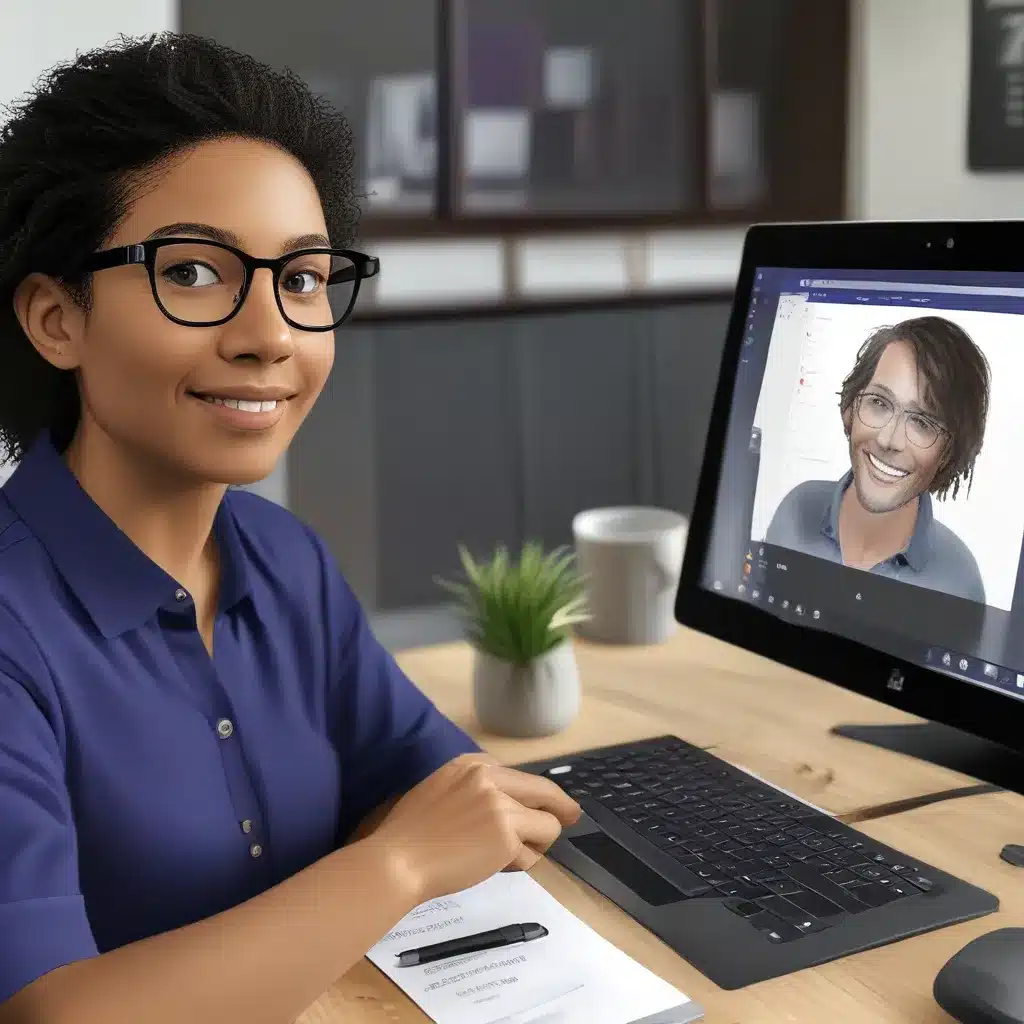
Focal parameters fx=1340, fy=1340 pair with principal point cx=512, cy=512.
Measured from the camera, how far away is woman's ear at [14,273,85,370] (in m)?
0.90

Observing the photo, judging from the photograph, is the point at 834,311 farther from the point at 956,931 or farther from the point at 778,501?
the point at 956,931

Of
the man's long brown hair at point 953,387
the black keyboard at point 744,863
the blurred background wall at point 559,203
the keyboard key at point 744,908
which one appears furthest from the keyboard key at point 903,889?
the blurred background wall at point 559,203

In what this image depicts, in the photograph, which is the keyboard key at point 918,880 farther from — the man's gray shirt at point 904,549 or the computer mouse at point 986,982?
the man's gray shirt at point 904,549

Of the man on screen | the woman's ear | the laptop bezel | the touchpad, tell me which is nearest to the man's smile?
the man on screen

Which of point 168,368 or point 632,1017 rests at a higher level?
point 168,368

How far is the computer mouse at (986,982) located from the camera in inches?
30.5

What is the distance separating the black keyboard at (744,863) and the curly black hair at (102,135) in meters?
0.52

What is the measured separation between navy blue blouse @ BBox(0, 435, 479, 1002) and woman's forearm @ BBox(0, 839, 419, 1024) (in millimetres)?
24

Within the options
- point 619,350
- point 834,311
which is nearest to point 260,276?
point 834,311

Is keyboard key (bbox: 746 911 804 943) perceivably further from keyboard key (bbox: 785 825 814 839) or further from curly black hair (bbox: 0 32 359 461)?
curly black hair (bbox: 0 32 359 461)

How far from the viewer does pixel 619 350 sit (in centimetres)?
310

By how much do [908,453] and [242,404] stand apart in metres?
0.56

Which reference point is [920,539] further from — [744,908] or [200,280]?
[200,280]

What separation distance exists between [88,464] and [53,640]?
14 cm
